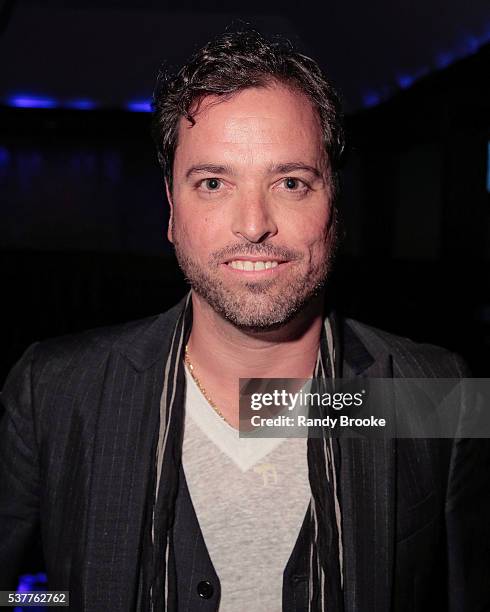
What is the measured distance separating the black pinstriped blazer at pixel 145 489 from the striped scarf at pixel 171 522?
0.08ft

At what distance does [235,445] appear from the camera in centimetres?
129

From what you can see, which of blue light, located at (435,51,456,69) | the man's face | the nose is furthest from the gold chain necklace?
blue light, located at (435,51,456,69)

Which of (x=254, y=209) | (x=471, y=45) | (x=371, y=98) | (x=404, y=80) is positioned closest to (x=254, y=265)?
(x=254, y=209)

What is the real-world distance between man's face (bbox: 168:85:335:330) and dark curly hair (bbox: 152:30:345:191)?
0.11ft

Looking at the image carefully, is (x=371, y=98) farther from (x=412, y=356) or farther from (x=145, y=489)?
(x=145, y=489)

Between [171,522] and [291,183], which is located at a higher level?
[291,183]

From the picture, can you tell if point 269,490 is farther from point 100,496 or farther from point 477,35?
point 477,35

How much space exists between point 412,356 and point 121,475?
73 cm

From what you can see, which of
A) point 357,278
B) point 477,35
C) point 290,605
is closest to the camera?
point 290,605

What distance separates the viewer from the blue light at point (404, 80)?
7659 mm

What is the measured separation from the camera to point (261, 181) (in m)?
1.21

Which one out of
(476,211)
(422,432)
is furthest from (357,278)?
(422,432)

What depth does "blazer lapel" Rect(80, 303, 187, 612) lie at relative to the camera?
118 centimetres

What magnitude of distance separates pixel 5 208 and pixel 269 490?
1045cm
